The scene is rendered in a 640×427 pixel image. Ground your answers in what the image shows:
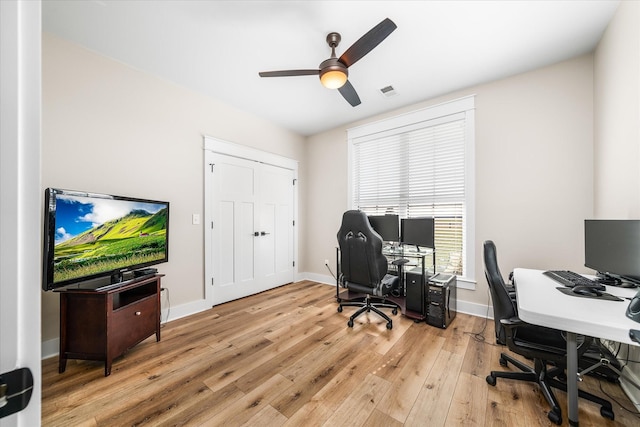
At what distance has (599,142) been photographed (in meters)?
2.27

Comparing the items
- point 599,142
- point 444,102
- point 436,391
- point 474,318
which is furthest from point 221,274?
point 599,142

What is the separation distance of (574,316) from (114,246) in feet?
10.6

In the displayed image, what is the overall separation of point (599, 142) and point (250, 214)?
4012mm

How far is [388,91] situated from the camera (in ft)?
10.2

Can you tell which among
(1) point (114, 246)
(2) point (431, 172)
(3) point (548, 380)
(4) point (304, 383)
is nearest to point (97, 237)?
(1) point (114, 246)

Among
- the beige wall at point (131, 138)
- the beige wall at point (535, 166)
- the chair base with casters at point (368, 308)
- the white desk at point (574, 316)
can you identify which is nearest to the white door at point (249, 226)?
the beige wall at point (131, 138)

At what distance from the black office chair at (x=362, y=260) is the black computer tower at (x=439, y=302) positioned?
404mm

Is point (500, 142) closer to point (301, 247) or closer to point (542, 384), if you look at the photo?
point (542, 384)

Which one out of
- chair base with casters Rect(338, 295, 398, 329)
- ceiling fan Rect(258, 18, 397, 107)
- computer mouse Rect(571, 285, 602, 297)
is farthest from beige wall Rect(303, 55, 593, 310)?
ceiling fan Rect(258, 18, 397, 107)

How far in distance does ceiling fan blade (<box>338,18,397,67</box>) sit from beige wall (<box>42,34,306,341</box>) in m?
2.10

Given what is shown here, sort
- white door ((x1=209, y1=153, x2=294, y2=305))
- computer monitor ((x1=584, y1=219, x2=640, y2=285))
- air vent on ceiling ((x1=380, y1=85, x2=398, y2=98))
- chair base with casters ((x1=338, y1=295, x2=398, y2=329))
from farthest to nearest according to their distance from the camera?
white door ((x1=209, y1=153, x2=294, y2=305))
air vent on ceiling ((x1=380, y1=85, x2=398, y2=98))
chair base with casters ((x1=338, y1=295, x2=398, y2=329))
computer monitor ((x1=584, y1=219, x2=640, y2=285))

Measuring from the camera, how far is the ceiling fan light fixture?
2072mm

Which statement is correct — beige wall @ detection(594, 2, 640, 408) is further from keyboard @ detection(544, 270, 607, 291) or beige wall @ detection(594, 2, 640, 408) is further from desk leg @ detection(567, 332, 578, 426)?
A: desk leg @ detection(567, 332, 578, 426)

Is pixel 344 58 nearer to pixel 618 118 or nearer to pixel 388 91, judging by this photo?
pixel 388 91
